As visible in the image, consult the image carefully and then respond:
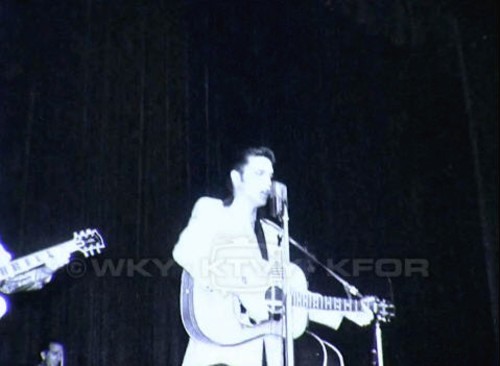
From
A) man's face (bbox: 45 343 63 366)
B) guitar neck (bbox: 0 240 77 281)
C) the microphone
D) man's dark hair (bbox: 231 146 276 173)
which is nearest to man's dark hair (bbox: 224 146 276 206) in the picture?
man's dark hair (bbox: 231 146 276 173)

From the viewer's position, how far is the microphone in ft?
11.0

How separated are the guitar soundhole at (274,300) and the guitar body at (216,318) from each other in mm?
41

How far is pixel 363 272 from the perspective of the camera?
3.50 meters

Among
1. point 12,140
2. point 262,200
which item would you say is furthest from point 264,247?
point 12,140

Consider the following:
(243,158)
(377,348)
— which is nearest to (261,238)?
(243,158)

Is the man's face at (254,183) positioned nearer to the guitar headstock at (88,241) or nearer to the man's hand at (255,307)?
the man's hand at (255,307)

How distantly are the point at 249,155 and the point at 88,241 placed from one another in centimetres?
91

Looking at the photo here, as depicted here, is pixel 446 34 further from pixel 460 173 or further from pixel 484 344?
pixel 484 344

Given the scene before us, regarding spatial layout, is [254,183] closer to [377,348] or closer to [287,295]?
[287,295]

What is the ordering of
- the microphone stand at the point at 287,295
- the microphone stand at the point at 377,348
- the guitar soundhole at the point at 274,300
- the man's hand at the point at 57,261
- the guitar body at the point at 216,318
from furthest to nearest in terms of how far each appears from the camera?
the microphone stand at the point at 377,348 → the guitar soundhole at the point at 274,300 → the guitar body at the point at 216,318 → the man's hand at the point at 57,261 → the microphone stand at the point at 287,295

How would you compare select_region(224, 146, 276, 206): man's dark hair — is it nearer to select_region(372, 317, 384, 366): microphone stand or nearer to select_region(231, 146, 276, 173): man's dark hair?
select_region(231, 146, 276, 173): man's dark hair

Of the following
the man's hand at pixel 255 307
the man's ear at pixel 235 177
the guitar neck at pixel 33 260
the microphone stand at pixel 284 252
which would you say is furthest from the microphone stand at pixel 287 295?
the guitar neck at pixel 33 260

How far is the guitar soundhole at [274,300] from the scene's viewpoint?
3199 millimetres

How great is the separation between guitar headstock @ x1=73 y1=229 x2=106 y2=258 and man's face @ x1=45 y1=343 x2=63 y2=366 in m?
0.41
